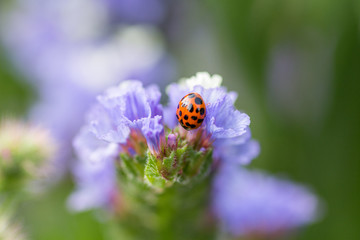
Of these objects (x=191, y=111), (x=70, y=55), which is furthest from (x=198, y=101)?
(x=70, y=55)

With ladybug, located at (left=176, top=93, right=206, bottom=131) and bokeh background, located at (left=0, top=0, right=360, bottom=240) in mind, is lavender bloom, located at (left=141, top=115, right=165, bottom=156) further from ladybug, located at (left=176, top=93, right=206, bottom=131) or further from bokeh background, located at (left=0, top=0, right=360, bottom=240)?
bokeh background, located at (left=0, top=0, right=360, bottom=240)

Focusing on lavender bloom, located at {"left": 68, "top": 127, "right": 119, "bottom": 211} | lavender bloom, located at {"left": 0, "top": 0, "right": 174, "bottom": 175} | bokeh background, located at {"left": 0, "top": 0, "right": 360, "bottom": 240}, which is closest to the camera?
lavender bloom, located at {"left": 68, "top": 127, "right": 119, "bottom": 211}

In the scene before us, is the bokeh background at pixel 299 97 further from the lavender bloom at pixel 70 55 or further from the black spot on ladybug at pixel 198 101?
the black spot on ladybug at pixel 198 101

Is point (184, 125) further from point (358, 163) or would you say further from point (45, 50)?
point (45, 50)

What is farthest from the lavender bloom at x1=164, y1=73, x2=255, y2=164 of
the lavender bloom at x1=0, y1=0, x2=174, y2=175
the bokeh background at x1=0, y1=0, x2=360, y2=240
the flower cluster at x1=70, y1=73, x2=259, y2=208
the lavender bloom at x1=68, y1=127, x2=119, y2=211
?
the lavender bloom at x1=0, y1=0, x2=174, y2=175

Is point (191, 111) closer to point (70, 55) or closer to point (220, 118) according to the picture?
point (220, 118)

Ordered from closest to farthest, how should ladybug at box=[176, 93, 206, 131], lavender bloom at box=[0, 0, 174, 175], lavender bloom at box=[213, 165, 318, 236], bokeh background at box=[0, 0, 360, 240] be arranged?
1. ladybug at box=[176, 93, 206, 131]
2. lavender bloom at box=[213, 165, 318, 236]
3. bokeh background at box=[0, 0, 360, 240]
4. lavender bloom at box=[0, 0, 174, 175]

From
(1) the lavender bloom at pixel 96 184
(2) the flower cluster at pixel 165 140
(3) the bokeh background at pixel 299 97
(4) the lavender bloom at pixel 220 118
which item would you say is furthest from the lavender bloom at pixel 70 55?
(4) the lavender bloom at pixel 220 118
